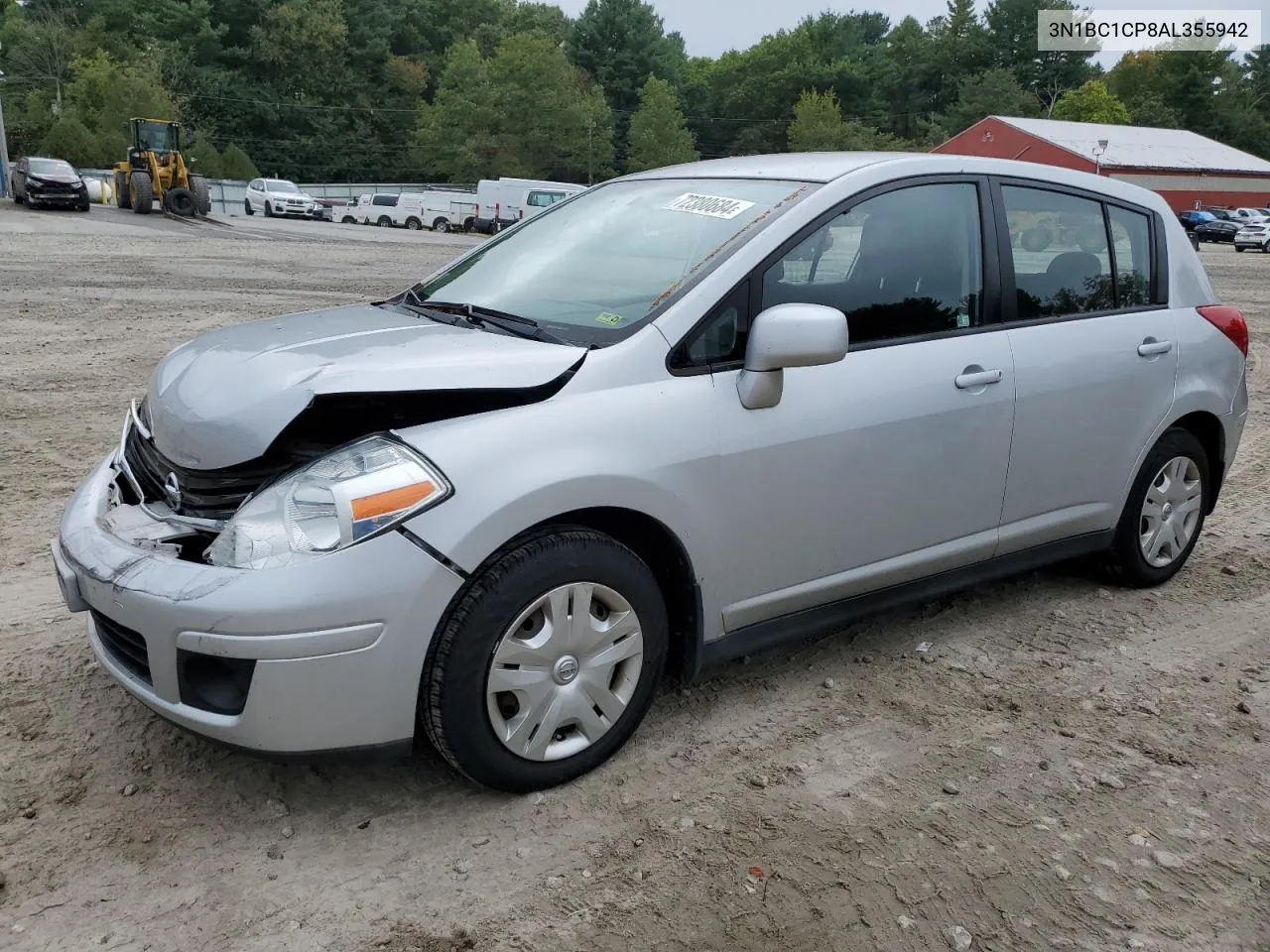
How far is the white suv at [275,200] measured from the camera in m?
42.4

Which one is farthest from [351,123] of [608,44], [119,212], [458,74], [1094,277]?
[1094,277]

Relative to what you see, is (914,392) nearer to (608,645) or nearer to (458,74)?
(608,645)

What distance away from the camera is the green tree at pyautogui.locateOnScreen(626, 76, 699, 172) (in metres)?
71.8

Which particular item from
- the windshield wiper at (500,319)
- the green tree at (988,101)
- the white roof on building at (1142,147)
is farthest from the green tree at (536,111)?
the windshield wiper at (500,319)

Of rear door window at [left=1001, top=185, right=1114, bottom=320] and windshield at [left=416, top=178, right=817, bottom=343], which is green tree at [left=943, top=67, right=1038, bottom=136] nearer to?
rear door window at [left=1001, top=185, right=1114, bottom=320]

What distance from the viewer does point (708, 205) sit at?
354 centimetres

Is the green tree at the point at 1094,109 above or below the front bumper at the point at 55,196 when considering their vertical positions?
above

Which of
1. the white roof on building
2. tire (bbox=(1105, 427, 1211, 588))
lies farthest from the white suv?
tire (bbox=(1105, 427, 1211, 588))

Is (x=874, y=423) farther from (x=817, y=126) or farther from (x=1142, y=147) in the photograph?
(x=817, y=126)

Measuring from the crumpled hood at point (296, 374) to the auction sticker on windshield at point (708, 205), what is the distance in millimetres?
817

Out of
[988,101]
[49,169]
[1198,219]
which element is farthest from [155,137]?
[988,101]

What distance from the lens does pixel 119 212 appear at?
34000 mm

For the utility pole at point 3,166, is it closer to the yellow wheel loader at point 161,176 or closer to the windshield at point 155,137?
the yellow wheel loader at point 161,176

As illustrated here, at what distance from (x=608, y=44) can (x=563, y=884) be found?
8461 centimetres
